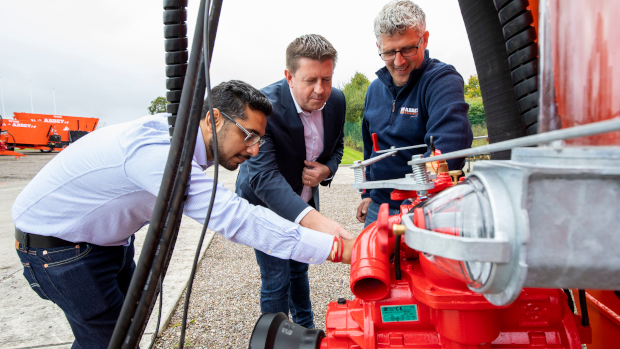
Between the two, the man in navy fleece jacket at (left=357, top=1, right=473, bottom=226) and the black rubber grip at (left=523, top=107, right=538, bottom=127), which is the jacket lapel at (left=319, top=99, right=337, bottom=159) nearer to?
the man in navy fleece jacket at (left=357, top=1, right=473, bottom=226)

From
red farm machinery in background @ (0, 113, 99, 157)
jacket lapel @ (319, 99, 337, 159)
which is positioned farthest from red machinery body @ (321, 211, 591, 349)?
red farm machinery in background @ (0, 113, 99, 157)

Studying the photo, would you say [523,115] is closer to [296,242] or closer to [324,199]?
[296,242]

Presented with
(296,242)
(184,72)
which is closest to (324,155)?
(296,242)

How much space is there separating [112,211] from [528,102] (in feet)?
4.97

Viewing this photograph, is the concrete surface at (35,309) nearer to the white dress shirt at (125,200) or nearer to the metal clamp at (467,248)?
the white dress shirt at (125,200)

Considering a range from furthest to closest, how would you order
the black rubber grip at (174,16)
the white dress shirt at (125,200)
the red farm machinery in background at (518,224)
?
the white dress shirt at (125,200) → the black rubber grip at (174,16) → the red farm machinery in background at (518,224)

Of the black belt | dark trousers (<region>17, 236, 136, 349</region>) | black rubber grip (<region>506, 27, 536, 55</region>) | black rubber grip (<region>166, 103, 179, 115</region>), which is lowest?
dark trousers (<region>17, 236, 136, 349</region>)

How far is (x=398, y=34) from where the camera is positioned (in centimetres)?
170

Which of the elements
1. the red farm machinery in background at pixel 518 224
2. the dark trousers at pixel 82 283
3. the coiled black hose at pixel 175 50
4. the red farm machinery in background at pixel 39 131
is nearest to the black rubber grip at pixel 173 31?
the coiled black hose at pixel 175 50

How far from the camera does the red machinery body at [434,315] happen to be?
729 millimetres

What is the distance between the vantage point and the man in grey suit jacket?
183cm

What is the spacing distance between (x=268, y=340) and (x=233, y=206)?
49cm

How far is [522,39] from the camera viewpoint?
69cm

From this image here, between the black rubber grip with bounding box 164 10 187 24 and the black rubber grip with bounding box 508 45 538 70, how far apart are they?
2.40 feet
